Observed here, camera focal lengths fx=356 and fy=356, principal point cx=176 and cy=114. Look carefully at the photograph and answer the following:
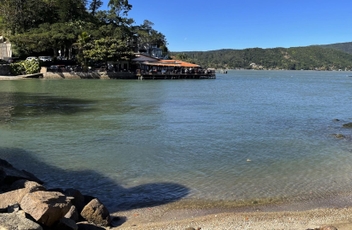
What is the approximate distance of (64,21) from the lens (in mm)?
80438

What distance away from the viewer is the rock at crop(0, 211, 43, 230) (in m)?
4.28

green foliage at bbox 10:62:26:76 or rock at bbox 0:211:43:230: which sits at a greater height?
green foliage at bbox 10:62:26:76

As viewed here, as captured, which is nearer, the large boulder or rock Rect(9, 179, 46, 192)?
the large boulder

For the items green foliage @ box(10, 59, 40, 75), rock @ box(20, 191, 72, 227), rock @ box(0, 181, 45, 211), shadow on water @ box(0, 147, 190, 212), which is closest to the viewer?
rock @ box(20, 191, 72, 227)

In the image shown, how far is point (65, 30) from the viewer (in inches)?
2808

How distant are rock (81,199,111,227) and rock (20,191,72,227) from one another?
1215 millimetres

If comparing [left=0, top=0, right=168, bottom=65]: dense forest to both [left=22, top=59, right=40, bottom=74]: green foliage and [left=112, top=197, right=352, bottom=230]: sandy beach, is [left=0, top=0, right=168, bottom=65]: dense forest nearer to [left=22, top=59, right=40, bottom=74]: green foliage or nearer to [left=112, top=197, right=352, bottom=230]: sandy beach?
[left=22, top=59, right=40, bottom=74]: green foliage

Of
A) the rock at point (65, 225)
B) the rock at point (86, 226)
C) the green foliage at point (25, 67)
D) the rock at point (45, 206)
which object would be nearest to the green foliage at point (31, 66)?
the green foliage at point (25, 67)

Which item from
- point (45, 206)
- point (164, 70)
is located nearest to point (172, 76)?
point (164, 70)

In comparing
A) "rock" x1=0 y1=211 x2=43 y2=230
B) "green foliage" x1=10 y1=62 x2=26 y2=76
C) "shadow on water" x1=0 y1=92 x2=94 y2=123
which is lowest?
"shadow on water" x1=0 y1=92 x2=94 y2=123

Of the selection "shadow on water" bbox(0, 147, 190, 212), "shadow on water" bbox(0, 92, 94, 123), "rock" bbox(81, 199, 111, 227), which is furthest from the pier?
"rock" bbox(81, 199, 111, 227)

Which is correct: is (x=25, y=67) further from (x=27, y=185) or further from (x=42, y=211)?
(x=42, y=211)

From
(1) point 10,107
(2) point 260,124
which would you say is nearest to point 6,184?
(2) point 260,124

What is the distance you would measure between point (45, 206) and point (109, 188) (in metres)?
3.99
